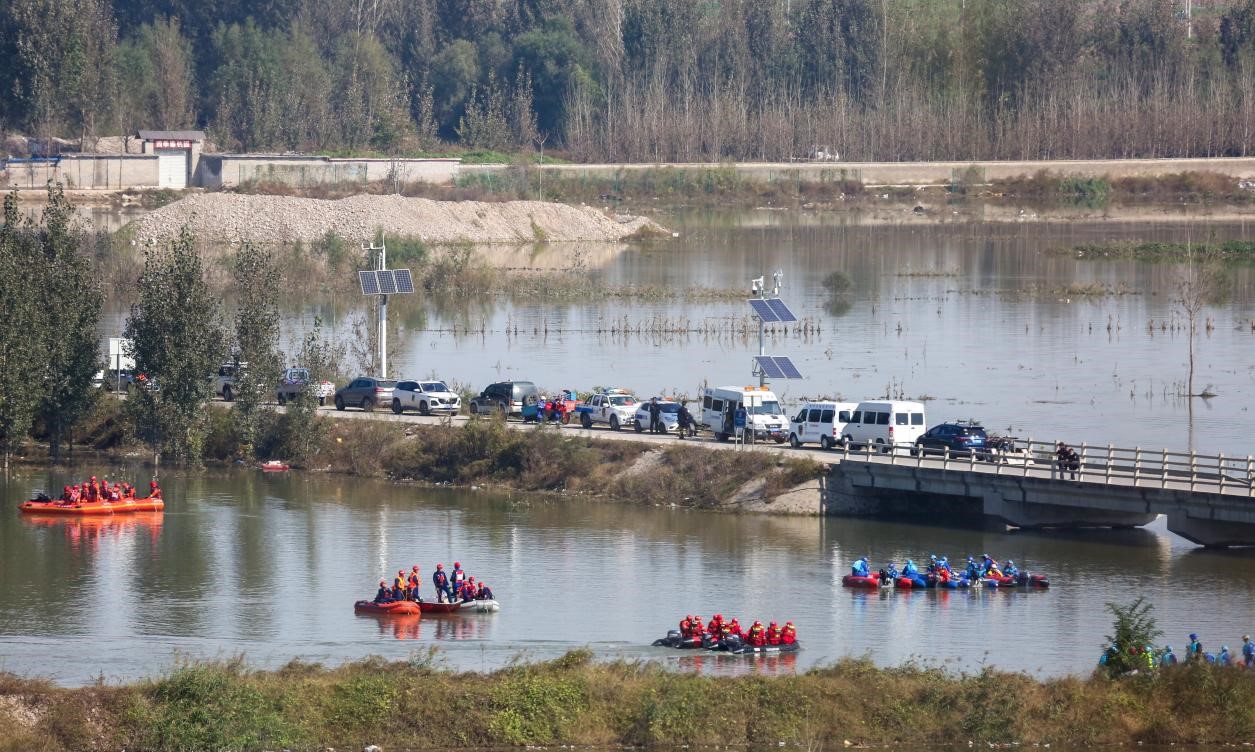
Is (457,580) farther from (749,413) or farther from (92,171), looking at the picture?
(92,171)

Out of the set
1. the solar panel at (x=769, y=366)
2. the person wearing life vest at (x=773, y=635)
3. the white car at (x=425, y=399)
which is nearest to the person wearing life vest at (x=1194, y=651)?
the person wearing life vest at (x=773, y=635)

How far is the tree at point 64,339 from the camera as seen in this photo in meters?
69.3

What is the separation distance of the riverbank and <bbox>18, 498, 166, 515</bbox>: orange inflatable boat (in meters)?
23.1

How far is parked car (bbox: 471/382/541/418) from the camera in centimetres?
7138

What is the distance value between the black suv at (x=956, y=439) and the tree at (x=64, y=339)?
30.5 m

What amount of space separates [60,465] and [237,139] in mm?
131829

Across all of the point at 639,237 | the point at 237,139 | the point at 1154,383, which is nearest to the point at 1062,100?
the point at 639,237

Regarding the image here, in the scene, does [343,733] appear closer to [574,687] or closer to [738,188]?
[574,687]

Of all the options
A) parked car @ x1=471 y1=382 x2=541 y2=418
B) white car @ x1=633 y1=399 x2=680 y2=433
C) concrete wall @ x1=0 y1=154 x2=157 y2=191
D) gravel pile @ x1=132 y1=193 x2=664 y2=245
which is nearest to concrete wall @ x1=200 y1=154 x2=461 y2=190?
concrete wall @ x1=0 y1=154 x2=157 y2=191

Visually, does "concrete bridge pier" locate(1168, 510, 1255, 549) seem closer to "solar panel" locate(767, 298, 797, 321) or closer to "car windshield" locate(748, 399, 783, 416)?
"car windshield" locate(748, 399, 783, 416)

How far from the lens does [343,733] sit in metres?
37.5

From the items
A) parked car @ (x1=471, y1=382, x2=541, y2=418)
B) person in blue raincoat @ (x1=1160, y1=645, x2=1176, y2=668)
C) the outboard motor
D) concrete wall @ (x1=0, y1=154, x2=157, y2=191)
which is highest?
concrete wall @ (x1=0, y1=154, x2=157, y2=191)

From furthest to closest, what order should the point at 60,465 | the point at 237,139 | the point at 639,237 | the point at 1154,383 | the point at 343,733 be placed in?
the point at 237,139 → the point at 639,237 → the point at 1154,383 → the point at 60,465 → the point at 343,733

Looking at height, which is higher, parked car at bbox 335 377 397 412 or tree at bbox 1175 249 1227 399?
tree at bbox 1175 249 1227 399
